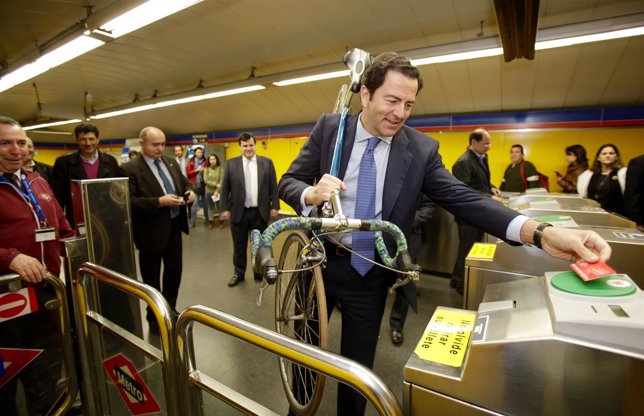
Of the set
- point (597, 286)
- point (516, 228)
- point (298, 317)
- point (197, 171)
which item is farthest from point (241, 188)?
point (197, 171)

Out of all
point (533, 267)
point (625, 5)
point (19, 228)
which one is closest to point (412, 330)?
point (533, 267)

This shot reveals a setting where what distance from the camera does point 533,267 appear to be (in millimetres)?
1271

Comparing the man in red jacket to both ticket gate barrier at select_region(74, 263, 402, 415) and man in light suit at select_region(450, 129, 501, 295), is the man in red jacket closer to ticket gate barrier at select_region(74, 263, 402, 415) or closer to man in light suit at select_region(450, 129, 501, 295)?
ticket gate barrier at select_region(74, 263, 402, 415)

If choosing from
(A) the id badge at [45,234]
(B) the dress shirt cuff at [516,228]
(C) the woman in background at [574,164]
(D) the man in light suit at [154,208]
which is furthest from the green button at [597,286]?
(C) the woman in background at [574,164]

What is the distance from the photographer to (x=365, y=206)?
45.0 inches

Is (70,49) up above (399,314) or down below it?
above

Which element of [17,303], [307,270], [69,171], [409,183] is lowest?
[17,303]

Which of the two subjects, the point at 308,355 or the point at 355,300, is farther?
the point at 355,300

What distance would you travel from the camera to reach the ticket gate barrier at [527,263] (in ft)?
3.76

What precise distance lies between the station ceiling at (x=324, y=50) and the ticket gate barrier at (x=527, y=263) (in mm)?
2025

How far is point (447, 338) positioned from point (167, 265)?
7.94 feet

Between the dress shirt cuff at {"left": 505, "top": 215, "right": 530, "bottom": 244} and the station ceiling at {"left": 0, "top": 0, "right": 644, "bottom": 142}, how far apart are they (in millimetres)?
2197

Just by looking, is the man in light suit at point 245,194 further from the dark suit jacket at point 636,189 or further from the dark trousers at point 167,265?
the dark suit jacket at point 636,189

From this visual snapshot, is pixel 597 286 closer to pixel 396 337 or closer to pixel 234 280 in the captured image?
pixel 396 337
